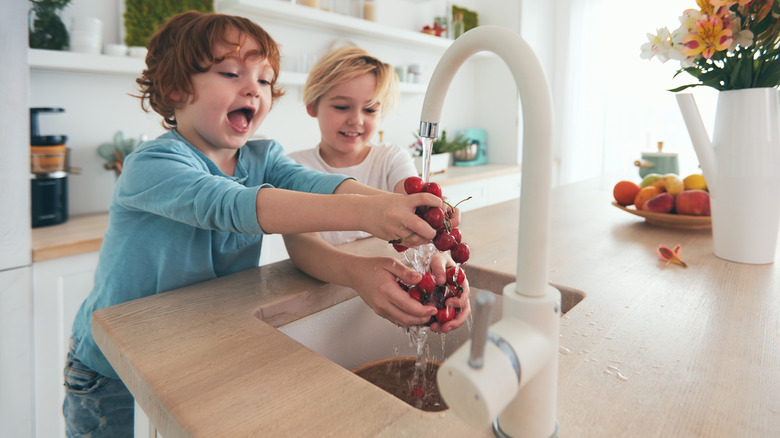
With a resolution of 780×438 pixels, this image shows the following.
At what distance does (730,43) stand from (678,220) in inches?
20.4

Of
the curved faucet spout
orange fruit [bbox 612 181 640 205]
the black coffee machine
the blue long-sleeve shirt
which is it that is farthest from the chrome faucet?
the black coffee machine

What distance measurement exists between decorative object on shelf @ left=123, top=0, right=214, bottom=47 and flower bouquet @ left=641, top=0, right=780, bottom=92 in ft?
6.33

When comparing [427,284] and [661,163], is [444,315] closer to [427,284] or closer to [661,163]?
[427,284]

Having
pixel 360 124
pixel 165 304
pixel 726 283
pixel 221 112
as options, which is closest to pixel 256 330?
pixel 165 304

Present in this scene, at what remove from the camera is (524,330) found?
38cm

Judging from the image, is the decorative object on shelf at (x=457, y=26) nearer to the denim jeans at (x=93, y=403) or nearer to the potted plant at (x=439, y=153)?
the potted plant at (x=439, y=153)

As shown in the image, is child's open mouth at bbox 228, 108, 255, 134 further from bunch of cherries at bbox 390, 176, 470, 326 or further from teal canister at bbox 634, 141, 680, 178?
teal canister at bbox 634, 141, 680, 178

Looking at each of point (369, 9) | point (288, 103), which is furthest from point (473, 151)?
point (288, 103)

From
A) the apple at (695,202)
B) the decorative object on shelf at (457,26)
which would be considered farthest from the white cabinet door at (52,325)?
the decorative object on shelf at (457,26)

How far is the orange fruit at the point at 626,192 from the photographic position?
148cm

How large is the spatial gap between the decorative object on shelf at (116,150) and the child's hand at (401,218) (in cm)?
177

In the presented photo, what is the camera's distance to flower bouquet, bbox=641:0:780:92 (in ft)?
3.12

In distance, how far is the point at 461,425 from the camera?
0.46 m

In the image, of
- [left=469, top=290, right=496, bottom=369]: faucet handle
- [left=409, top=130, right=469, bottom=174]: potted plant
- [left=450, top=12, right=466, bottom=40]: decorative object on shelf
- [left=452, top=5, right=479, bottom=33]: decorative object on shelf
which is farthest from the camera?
[left=452, top=5, right=479, bottom=33]: decorative object on shelf
